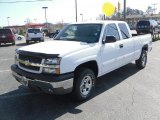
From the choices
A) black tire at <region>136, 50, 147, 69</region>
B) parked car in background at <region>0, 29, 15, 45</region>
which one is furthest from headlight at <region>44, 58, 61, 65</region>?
parked car in background at <region>0, 29, 15, 45</region>

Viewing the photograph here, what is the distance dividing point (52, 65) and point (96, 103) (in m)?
1.42

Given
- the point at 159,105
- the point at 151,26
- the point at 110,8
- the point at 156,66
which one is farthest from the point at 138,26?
the point at 159,105

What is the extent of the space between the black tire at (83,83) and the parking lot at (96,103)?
0.56ft

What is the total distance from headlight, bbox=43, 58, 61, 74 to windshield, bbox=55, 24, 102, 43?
1.51 metres

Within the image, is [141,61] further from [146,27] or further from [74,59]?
[146,27]

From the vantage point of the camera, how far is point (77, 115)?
4965 millimetres

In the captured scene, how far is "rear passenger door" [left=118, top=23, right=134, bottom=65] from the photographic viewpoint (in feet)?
24.4

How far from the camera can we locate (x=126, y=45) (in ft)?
24.9

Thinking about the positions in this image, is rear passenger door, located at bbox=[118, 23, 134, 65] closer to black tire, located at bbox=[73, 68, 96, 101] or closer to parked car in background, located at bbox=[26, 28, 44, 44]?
black tire, located at bbox=[73, 68, 96, 101]

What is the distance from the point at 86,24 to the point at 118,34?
1078 mm

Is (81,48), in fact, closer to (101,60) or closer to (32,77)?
(101,60)

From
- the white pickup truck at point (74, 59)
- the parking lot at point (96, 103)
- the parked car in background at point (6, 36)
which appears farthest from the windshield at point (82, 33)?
the parked car in background at point (6, 36)

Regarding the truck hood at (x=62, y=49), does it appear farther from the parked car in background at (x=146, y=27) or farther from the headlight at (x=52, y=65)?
the parked car in background at (x=146, y=27)

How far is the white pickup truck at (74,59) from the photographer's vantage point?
5023mm
